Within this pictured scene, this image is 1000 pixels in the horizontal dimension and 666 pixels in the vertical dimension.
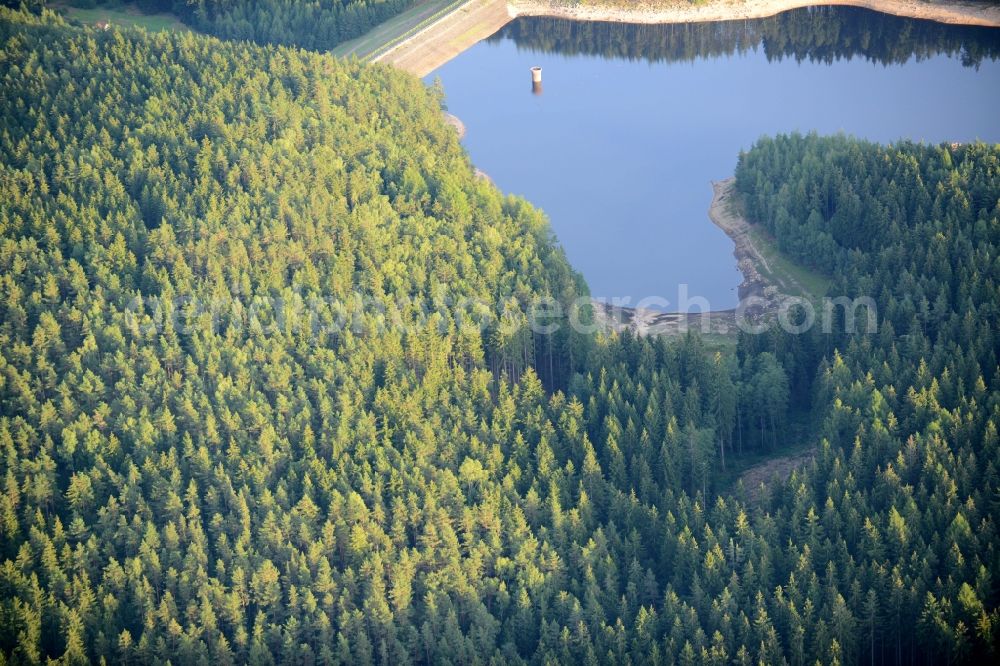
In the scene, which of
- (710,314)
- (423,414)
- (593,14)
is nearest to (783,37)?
(593,14)

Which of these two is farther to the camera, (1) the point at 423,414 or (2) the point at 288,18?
(2) the point at 288,18

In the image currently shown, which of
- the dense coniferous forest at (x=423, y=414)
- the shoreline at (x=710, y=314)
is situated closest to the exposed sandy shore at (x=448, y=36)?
the dense coniferous forest at (x=423, y=414)

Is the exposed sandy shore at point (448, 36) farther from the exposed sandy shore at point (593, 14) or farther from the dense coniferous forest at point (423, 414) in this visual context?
the dense coniferous forest at point (423, 414)

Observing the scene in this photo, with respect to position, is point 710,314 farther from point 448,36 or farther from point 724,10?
point 724,10

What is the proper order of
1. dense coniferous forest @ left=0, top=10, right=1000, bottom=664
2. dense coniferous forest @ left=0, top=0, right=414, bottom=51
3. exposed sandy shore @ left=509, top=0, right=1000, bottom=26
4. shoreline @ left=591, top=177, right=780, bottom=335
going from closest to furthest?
dense coniferous forest @ left=0, top=10, right=1000, bottom=664 → shoreline @ left=591, top=177, right=780, bottom=335 → exposed sandy shore @ left=509, top=0, right=1000, bottom=26 → dense coniferous forest @ left=0, top=0, right=414, bottom=51

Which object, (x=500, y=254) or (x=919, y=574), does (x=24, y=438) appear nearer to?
(x=500, y=254)

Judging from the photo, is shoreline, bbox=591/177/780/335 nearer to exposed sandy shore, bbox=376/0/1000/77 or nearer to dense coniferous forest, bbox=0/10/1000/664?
dense coniferous forest, bbox=0/10/1000/664

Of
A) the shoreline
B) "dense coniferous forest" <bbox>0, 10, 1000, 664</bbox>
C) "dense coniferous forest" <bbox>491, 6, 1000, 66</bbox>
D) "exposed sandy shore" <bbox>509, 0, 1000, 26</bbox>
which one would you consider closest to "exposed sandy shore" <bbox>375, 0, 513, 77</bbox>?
"dense coniferous forest" <bbox>491, 6, 1000, 66</bbox>
